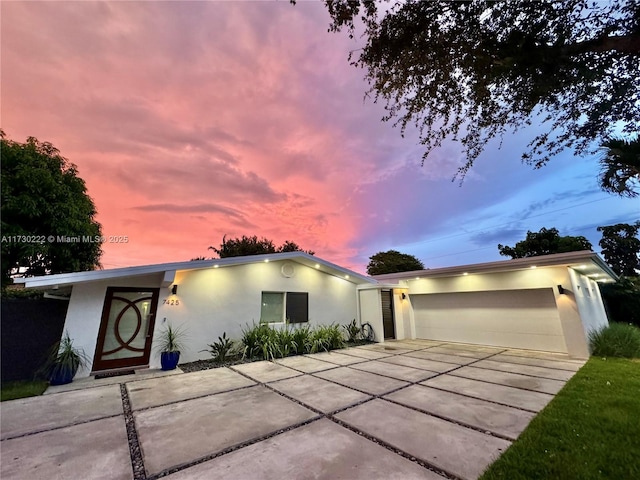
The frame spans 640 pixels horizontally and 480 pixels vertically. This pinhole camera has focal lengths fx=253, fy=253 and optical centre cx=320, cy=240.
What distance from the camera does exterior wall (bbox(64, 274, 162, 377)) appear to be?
17.8 feet

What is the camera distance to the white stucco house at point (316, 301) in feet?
19.2

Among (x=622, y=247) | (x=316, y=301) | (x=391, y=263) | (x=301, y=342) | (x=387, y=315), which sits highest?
(x=391, y=263)

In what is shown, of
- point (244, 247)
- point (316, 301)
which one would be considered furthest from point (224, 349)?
point (244, 247)

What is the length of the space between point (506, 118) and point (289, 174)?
7.17 meters

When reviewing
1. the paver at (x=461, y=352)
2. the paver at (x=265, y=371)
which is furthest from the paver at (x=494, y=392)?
the paver at (x=461, y=352)

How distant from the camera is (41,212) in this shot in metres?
6.91

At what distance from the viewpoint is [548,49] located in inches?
108

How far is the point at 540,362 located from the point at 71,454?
28.6ft

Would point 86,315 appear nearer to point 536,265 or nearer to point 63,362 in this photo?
point 63,362

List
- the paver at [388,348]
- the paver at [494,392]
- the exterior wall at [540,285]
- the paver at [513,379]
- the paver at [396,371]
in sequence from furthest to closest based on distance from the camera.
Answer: the paver at [388,348] → the exterior wall at [540,285] → the paver at [396,371] → the paver at [513,379] → the paver at [494,392]

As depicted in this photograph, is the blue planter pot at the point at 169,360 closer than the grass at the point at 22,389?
No

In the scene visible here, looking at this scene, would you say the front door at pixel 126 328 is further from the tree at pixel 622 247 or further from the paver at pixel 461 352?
the tree at pixel 622 247

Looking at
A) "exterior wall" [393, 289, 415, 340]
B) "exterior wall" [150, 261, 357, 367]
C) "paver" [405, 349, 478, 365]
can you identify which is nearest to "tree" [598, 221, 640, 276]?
"exterior wall" [393, 289, 415, 340]

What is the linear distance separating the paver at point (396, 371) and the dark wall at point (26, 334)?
655 cm
